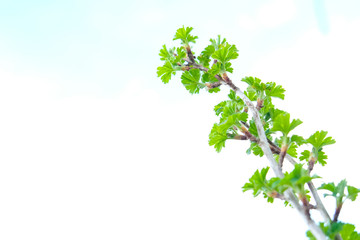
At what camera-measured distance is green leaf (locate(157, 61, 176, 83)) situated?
15.0 feet

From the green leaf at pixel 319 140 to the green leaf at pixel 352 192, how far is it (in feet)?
2.12

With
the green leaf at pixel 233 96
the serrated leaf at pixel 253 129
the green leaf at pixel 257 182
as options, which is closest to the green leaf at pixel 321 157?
the serrated leaf at pixel 253 129

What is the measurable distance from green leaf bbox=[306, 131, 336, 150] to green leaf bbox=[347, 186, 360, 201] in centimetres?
65

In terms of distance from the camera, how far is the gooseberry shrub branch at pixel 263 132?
281 centimetres

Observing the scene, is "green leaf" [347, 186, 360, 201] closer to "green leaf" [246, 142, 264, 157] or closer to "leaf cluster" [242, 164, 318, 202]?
"leaf cluster" [242, 164, 318, 202]

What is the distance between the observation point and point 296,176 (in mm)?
2777

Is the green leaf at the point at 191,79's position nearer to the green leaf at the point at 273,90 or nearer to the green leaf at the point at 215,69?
the green leaf at the point at 215,69

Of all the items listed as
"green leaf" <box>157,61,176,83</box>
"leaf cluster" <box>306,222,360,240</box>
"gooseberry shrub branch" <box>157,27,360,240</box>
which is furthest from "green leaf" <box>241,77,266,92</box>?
"leaf cluster" <box>306,222,360,240</box>

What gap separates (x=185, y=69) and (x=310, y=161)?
2.09 metres

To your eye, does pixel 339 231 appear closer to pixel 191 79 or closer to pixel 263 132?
pixel 263 132

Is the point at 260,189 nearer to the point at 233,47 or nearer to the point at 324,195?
the point at 324,195

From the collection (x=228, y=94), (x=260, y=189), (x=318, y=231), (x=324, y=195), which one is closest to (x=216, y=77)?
(x=228, y=94)

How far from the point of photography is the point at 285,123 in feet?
10.7

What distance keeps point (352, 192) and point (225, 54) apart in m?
2.19
